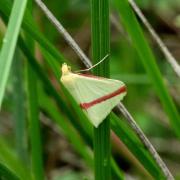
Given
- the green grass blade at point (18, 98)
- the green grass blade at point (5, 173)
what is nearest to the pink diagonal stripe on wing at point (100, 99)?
the green grass blade at point (5, 173)

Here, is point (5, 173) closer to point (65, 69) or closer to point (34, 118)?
point (65, 69)

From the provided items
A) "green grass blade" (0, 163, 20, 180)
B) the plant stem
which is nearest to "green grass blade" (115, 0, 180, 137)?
the plant stem

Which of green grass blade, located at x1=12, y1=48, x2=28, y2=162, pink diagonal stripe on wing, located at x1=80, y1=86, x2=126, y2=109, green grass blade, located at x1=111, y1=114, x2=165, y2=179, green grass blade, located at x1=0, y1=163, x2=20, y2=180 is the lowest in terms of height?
green grass blade, located at x1=111, y1=114, x2=165, y2=179

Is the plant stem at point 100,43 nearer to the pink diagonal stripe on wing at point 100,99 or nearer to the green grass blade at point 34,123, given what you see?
the pink diagonal stripe on wing at point 100,99

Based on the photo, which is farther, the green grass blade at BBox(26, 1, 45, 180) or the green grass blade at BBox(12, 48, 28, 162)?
the green grass blade at BBox(12, 48, 28, 162)

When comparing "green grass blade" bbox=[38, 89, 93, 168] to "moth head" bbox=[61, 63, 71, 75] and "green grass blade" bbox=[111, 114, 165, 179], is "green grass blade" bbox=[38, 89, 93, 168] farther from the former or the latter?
"moth head" bbox=[61, 63, 71, 75]

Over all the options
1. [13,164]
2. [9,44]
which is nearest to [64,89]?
[13,164]

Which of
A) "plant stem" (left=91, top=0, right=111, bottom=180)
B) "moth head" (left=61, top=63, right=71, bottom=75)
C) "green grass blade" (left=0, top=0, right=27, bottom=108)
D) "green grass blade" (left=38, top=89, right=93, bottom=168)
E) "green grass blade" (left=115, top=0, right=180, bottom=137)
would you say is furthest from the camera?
"green grass blade" (left=38, top=89, right=93, bottom=168)
